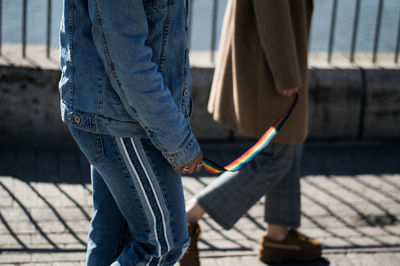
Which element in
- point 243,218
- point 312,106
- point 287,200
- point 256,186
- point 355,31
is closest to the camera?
point 256,186

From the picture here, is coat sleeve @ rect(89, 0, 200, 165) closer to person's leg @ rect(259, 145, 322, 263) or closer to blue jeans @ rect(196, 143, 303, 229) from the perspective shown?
blue jeans @ rect(196, 143, 303, 229)

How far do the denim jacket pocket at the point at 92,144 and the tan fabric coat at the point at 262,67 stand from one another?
49.9 inches

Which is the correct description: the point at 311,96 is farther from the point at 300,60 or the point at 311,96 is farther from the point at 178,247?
the point at 178,247

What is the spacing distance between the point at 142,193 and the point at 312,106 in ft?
11.3

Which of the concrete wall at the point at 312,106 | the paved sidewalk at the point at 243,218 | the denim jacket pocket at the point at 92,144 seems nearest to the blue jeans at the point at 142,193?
the denim jacket pocket at the point at 92,144

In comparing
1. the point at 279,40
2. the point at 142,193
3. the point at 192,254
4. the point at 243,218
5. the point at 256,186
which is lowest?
the point at 243,218

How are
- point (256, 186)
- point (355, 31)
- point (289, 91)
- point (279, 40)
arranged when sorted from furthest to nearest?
point (355, 31), point (256, 186), point (289, 91), point (279, 40)

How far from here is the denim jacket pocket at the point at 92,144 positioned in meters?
2.46

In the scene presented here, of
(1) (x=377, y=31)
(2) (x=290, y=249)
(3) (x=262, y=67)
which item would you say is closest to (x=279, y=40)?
(3) (x=262, y=67)

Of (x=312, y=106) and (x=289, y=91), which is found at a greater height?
(x=289, y=91)

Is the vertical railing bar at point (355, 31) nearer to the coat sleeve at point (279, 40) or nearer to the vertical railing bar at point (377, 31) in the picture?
the vertical railing bar at point (377, 31)

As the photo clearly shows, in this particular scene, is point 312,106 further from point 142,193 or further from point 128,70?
point 128,70

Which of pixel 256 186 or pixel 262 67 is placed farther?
pixel 256 186

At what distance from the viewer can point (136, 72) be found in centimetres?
225
